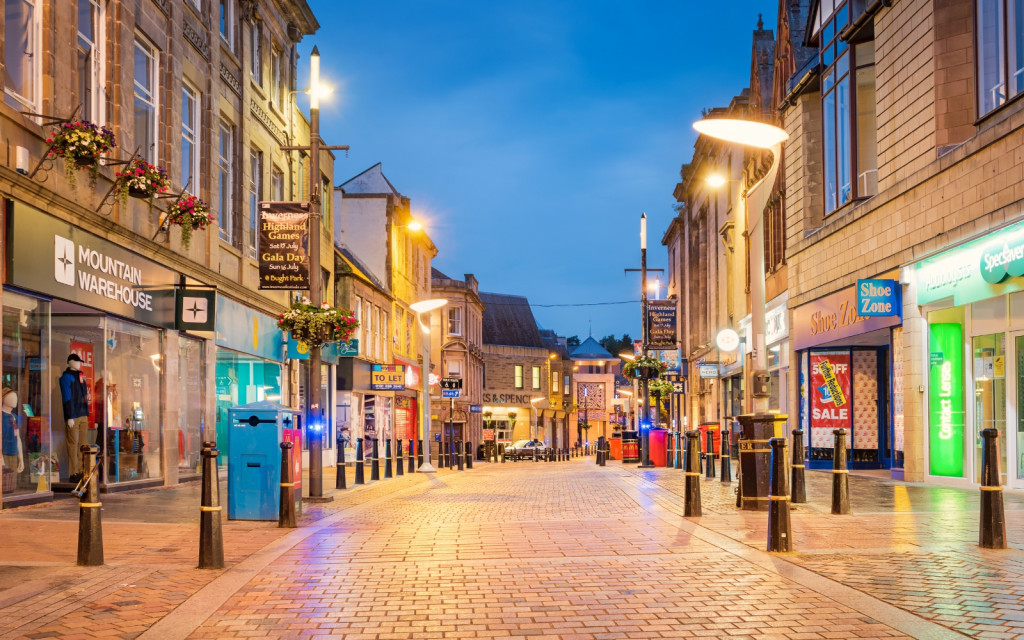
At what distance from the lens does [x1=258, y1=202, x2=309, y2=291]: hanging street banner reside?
56.0ft

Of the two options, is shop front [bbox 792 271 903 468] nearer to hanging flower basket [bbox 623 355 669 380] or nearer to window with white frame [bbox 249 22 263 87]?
hanging flower basket [bbox 623 355 669 380]

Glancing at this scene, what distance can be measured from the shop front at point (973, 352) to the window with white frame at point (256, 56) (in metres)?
16.7

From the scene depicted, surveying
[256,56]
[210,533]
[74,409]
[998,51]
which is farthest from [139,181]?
[998,51]

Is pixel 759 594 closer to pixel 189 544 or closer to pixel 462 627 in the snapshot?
pixel 462 627

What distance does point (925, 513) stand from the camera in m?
12.5

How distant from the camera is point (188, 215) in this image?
62.4 ft

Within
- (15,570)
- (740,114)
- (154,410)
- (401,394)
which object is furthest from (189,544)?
(401,394)

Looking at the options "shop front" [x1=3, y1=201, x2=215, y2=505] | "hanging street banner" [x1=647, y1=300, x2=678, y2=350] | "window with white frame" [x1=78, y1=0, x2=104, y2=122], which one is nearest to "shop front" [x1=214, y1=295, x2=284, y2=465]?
"shop front" [x1=3, y1=201, x2=215, y2=505]

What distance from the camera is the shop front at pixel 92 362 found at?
1378cm

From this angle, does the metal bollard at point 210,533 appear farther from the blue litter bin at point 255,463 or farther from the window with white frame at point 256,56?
the window with white frame at point 256,56

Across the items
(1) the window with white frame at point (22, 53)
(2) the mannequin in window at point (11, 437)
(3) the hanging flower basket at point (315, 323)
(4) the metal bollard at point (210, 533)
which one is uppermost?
(1) the window with white frame at point (22, 53)

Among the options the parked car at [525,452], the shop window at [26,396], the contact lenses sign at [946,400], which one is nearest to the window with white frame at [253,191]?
the shop window at [26,396]

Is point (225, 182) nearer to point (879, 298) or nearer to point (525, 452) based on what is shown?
point (879, 298)

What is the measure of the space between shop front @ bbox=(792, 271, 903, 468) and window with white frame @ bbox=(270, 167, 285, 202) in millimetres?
13977
